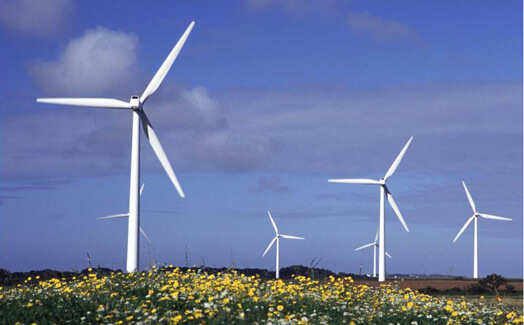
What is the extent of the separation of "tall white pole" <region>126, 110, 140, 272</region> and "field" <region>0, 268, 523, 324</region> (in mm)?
6086

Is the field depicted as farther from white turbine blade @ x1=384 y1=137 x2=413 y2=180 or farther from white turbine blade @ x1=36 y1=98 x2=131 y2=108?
white turbine blade @ x1=384 y1=137 x2=413 y2=180

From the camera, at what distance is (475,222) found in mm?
65250

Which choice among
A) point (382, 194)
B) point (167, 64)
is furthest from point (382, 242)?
point (167, 64)

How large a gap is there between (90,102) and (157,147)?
379 cm

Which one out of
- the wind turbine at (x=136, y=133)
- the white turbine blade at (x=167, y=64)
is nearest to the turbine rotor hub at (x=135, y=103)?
the wind turbine at (x=136, y=133)

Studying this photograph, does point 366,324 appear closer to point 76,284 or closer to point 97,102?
point 76,284

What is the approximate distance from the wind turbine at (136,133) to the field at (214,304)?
6.43 meters

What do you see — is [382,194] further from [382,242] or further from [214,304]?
[214,304]

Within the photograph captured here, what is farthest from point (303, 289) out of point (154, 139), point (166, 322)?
point (154, 139)

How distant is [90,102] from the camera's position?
104ft

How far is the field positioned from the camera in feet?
53.5

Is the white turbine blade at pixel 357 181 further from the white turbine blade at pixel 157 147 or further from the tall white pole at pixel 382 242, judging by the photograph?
the white turbine blade at pixel 157 147

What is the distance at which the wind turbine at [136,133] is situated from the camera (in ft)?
93.9

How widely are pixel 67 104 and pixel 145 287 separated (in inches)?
589
